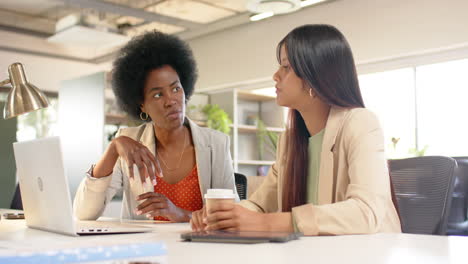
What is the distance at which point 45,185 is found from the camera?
1.32 m

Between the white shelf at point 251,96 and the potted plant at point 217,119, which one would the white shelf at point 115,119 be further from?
the white shelf at point 251,96

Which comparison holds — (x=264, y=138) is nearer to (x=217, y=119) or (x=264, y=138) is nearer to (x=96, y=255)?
(x=217, y=119)

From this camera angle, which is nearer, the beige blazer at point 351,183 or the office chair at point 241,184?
the beige blazer at point 351,183

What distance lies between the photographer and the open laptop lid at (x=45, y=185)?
123 centimetres

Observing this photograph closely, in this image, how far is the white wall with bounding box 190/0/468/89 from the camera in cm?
514

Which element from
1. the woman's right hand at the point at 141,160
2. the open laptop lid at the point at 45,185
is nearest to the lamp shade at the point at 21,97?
the open laptop lid at the point at 45,185

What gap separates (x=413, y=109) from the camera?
5.49 metres

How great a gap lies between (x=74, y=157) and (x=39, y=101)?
4.22m

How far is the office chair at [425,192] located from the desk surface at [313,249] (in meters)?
0.44

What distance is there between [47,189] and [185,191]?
0.88 meters

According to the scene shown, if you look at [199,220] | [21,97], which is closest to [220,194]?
[199,220]

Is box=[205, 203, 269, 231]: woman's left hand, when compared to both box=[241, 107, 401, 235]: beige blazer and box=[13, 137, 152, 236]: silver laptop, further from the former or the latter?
box=[13, 137, 152, 236]: silver laptop

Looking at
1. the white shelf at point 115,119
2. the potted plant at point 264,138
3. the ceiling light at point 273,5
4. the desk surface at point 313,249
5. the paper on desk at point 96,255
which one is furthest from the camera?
the potted plant at point 264,138

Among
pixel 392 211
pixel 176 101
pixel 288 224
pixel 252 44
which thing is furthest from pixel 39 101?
pixel 252 44
